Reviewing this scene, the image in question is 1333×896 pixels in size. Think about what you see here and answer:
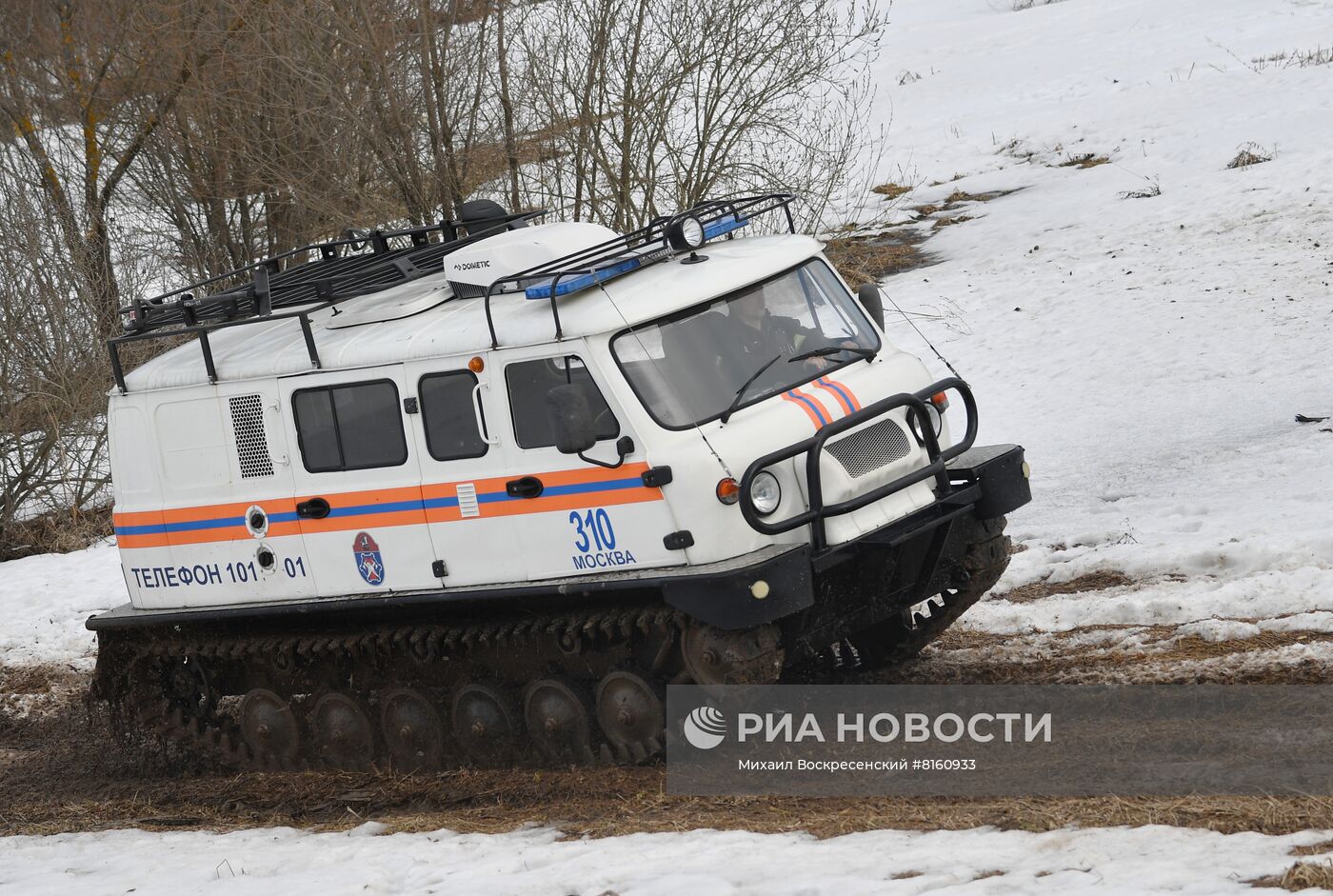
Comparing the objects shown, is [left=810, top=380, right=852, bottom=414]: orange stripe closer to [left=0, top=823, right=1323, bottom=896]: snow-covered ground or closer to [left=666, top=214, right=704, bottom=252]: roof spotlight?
[left=666, top=214, right=704, bottom=252]: roof spotlight

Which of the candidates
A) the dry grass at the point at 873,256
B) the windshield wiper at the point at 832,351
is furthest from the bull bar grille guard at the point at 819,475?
the dry grass at the point at 873,256

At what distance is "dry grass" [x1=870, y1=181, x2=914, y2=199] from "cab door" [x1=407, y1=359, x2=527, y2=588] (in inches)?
604

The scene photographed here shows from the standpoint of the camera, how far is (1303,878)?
4.80 metres

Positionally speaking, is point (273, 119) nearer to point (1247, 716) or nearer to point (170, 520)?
point (170, 520)

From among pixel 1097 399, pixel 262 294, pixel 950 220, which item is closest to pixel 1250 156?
pixel 950 220

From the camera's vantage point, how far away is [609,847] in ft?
21.5

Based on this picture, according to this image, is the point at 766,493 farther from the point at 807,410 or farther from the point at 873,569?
the point at 873,569

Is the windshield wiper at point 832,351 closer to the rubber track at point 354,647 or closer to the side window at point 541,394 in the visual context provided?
the side window at point 541,394

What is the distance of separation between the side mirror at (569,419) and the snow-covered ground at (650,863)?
1857 millimetres

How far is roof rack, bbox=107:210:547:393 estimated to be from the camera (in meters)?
8.39

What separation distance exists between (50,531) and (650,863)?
12625 mm

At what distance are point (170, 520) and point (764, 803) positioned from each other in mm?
3972

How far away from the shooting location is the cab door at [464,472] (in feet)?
25.0

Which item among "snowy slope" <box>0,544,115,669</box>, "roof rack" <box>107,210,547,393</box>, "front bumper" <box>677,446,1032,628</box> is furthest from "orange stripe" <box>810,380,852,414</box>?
"snowy slope" <box>0,544,115,669</box>
